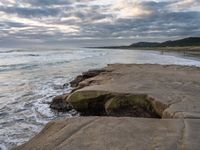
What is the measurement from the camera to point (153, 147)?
5.04m

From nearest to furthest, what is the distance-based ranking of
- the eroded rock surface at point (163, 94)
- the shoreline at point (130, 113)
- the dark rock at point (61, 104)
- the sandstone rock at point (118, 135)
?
1. the sandstone rock at point (118, 135)
2. the shoreline at point (130, 113)
3. the eroded rock surface at point (163, 94)
4. the dark rock at point (61, 104)

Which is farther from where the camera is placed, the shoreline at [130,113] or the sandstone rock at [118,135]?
the shoreline at [130,113]

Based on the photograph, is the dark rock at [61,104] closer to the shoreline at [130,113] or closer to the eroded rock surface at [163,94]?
Result: the shoreline at [130,113]

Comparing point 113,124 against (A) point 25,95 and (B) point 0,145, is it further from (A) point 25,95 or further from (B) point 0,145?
(A) point 25,95

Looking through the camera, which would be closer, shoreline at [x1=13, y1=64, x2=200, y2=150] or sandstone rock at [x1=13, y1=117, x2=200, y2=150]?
sandstone rock at [x1=13, y1=117, x2=200, y2=150]

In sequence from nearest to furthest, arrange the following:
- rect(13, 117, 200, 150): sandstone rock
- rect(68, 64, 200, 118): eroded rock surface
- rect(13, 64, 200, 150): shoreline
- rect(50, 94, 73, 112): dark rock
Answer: rect(13, 117, 200, 150): sandstone rock
rect(13, 64, 200, 150): shoreline
rect(68, 64, 200, 118): eroded rock surface
rect(50, 94, 73, 112): dark rock

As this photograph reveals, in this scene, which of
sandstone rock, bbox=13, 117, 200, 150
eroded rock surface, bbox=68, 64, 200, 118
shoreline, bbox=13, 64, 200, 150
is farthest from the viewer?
eroded rock surface, bbox=68, 64, 200, 118

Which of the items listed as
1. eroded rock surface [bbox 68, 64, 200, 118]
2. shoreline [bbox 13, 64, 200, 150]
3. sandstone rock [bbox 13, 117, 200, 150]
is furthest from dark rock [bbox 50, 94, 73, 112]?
sandstone rock [bbox 13, 117, 200, 150]

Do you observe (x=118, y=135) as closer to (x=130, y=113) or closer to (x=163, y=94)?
(x=130, y=113)

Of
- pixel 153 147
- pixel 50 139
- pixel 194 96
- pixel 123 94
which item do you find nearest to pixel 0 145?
pixel 50 139

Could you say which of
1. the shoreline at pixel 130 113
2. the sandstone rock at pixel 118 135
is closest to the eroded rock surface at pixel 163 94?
the shoreline at pixel 130 113

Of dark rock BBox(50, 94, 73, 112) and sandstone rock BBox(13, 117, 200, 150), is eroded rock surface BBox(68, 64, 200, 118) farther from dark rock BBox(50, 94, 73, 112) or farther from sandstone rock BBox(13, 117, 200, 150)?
dark rock BBox(50, 94, 73, 112)

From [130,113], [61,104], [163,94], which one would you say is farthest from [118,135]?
[61,104]

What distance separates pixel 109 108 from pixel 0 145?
3133 millimetres
